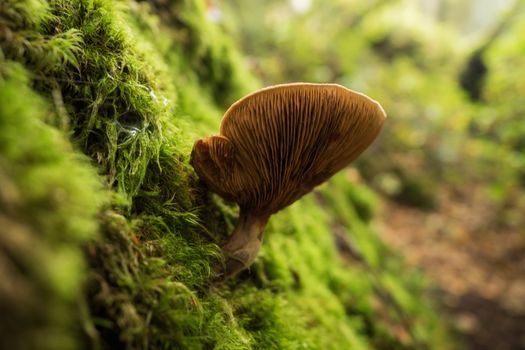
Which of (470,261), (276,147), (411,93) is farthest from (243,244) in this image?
(411,93)

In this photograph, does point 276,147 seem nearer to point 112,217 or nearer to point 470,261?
point 112,217

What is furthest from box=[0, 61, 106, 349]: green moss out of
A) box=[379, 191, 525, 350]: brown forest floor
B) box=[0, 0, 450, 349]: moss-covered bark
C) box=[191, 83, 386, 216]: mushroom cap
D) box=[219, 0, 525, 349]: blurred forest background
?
box=[379, 191, 525, 350]: brown forest floor

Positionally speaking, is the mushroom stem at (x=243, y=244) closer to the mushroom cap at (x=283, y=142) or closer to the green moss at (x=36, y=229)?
the mushroom cap at (x=283, y=142)

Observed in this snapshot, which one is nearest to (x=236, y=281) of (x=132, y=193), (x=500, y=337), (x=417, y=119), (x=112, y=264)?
(x=132, y=193)

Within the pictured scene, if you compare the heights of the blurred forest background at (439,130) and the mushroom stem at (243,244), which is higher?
the blurred forest background at (439,130)

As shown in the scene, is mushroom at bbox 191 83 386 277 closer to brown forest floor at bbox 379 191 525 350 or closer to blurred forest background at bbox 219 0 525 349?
blurred forest background at bbox 219 0 525 349

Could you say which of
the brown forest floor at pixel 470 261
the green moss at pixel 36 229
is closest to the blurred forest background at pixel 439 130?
the brown forest floor at pixel 470 261

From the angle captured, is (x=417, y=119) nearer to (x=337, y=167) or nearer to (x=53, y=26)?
(x=337, y=167)
